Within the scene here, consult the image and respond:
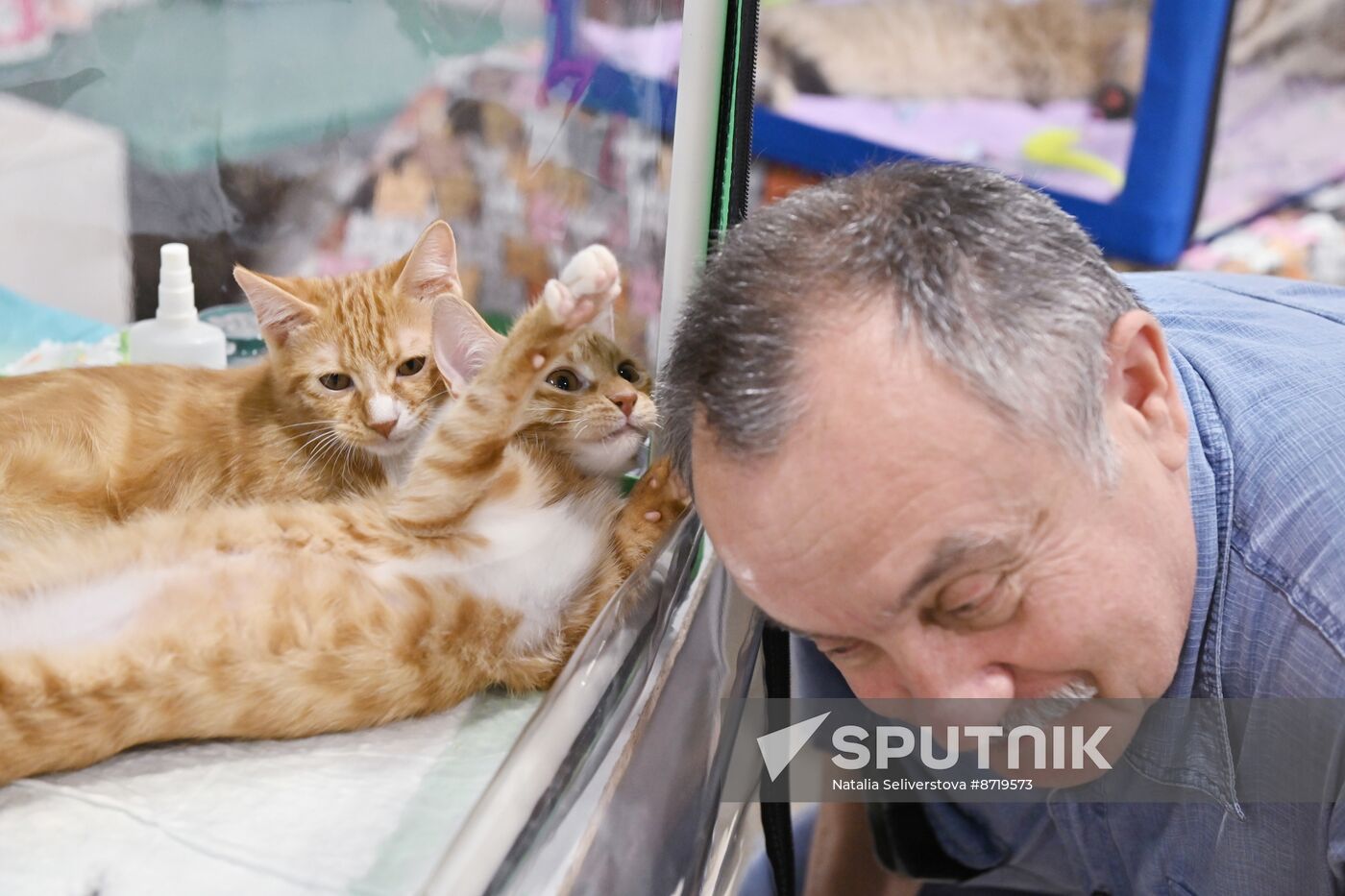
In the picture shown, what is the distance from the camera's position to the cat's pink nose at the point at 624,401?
1105 millimetres

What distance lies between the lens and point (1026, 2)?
2.66 meters

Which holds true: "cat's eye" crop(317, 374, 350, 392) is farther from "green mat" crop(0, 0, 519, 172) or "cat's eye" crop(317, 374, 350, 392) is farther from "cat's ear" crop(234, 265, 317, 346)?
"green mat" crop(0, 0, 519, 172)

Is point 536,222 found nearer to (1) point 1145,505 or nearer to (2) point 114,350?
(2) point 114,350

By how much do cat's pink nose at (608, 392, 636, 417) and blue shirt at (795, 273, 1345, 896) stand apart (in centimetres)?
54

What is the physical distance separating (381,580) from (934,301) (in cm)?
59

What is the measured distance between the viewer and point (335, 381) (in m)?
1.07

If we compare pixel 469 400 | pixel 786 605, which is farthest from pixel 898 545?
pixel 469 400

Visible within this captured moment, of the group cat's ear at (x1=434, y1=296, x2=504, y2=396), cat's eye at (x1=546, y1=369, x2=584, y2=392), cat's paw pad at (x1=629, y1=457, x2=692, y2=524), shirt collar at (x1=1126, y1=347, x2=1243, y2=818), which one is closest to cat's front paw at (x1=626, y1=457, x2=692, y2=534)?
cat's paw pad at (x1=629, y1=457, x2=692, y2=524)

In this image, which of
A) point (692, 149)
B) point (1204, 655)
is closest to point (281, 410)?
point (692, 149)

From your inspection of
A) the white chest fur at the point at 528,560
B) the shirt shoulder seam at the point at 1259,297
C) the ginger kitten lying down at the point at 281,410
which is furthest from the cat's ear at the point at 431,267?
the shirt shoulder seam at the point at 1259,297

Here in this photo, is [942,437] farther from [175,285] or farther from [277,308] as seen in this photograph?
[175,285]

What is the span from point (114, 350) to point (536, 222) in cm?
48

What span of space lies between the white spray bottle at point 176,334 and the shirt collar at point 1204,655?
101cm

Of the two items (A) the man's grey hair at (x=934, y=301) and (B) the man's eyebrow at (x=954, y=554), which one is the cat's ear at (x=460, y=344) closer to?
(A) the man's grey hair at (x=934, y=301)
